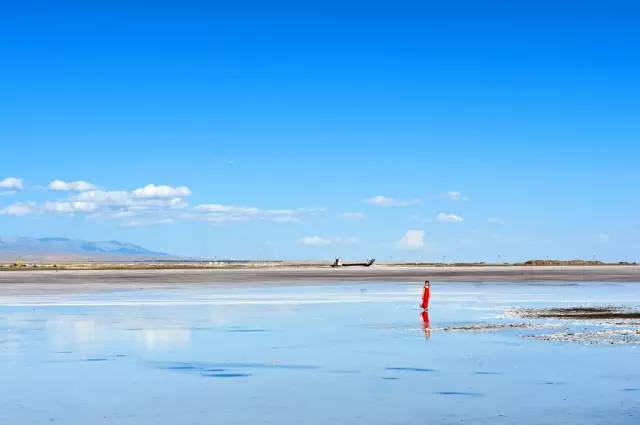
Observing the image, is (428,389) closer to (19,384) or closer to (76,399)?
(76,399)

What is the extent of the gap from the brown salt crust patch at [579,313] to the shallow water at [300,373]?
399cm

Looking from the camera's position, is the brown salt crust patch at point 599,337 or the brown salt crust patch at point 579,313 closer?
the brown salt crust patch at point 599,337

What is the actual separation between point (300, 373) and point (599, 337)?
39.4 ft

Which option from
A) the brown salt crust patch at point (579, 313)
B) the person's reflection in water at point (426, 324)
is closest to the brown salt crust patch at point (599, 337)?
the person's reflection in water at point (426, 324)

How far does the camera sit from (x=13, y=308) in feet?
137

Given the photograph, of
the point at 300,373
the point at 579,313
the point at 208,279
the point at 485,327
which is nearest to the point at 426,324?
the point at 485,327

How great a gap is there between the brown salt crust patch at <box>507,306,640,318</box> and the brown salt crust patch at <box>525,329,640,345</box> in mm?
6277

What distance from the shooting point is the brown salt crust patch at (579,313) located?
117 ft

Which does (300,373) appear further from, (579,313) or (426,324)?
(579,313)

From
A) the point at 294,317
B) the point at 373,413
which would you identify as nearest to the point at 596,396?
the point at 373,413

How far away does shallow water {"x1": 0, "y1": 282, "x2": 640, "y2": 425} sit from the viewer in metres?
14.8

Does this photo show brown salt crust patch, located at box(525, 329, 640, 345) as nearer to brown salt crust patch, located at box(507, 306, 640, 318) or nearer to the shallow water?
the shallow water

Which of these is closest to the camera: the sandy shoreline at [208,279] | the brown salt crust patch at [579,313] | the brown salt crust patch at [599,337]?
the brown salt crust patch at [599,337]

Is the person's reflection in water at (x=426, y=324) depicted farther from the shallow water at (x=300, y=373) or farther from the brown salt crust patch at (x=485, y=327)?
the brown salt crust patch at (x=485, y=327)
